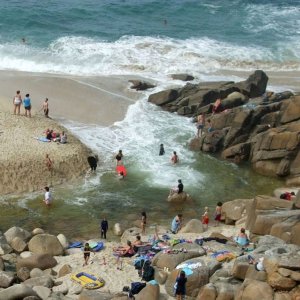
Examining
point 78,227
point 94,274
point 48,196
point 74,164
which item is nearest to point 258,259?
point 94,274

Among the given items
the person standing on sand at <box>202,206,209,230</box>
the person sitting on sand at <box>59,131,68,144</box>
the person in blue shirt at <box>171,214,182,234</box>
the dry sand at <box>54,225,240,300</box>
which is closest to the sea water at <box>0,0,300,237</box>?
the person in blue shirt at <box>171,214,182,234</box>

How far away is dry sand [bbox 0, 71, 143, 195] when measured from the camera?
99.7 ft

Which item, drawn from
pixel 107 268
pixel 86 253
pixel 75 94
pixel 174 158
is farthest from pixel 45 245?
pixel 75 94

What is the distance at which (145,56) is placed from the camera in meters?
53.7

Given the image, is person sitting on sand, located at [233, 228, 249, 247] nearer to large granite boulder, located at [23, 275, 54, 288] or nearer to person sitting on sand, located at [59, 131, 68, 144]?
large granite boulder, located at [23, 275, 54, 288]

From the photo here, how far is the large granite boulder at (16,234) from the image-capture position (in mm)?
24734

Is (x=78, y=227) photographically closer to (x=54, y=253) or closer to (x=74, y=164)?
(x=54, y=253)

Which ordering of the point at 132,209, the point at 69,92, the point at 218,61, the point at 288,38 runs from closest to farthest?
the point at 132,209 → the point at 69,92 → the point at 218,61 → the point at 288,38

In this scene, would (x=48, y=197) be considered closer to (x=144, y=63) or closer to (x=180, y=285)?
(x=180, y=285)

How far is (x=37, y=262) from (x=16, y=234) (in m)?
2.66

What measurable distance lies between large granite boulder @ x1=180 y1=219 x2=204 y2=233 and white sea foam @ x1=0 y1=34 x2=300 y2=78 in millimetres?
24688

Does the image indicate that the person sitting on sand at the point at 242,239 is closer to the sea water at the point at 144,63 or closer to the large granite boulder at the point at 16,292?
the sea water at the point at 144,63

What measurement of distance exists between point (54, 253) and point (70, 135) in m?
11.9

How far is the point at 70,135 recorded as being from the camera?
34.7 m
